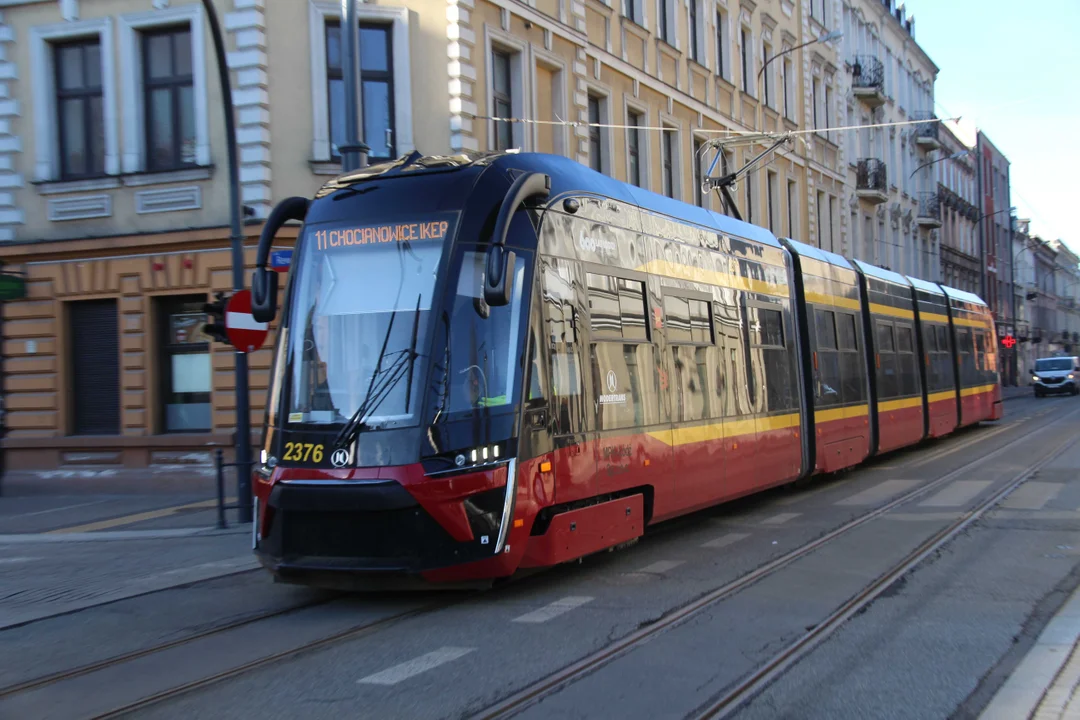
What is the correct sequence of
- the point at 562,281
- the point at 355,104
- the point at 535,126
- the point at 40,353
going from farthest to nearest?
the point at 535,126 → the point at 40,353 → the point at 355,104 → the point at 562,281

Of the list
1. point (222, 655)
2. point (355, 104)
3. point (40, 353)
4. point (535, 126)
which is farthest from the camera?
point (535, 126)

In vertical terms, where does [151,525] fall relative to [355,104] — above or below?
below

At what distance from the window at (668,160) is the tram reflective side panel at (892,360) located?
8111mm

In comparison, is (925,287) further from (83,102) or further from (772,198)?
(83,102)

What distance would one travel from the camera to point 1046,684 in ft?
16.9

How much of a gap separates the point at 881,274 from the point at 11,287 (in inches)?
562

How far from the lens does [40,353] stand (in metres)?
18.2

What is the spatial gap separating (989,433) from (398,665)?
21.7 metres

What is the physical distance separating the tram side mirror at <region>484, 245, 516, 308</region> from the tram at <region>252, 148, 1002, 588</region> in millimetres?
13

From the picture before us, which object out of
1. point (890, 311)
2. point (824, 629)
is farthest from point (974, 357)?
point (824, 629)

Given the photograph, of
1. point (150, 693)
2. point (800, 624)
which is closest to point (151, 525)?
point (150, 693)

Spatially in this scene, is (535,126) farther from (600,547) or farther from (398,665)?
(398,665)

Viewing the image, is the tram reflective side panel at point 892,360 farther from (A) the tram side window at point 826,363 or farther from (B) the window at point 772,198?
(B) the window at point 772,198

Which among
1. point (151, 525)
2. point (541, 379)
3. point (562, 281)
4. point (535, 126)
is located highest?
point (535, 126)
